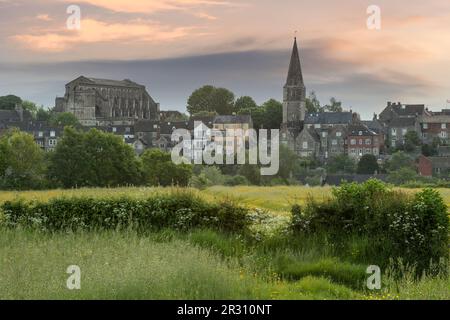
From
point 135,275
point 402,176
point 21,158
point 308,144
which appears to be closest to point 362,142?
→ point 308,144

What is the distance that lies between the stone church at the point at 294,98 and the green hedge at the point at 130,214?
457 ft

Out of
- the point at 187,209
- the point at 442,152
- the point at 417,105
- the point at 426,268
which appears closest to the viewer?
the point at 426,268

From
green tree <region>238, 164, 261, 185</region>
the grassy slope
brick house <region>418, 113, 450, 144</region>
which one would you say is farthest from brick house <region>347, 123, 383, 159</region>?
the grassy slope

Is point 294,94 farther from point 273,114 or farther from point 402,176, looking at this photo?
point 402,176

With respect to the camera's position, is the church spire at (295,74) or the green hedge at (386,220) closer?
the green hedge at (386,220)

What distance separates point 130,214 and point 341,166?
110612mm

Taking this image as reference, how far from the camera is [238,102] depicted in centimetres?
19125

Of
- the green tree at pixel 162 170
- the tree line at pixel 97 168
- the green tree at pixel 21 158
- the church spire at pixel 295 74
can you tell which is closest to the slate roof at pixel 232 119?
the church spire at pixel 295 74

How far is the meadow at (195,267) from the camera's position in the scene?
15.1 m

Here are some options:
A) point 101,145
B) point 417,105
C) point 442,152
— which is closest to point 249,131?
point 442,152

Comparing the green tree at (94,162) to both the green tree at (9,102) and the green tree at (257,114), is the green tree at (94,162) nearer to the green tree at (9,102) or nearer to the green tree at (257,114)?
the green tree at (257,114)

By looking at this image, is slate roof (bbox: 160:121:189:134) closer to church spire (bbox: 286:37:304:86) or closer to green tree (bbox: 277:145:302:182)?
church spire (bbox: 286:37:304:86)
